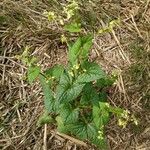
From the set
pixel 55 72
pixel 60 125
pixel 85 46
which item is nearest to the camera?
pixel 85 46

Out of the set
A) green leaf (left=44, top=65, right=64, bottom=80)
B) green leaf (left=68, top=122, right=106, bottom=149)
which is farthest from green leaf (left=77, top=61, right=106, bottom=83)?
green leaf (left=68, top=122, right=106, bottom=149)

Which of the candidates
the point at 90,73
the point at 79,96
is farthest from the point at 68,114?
the point at 90,73

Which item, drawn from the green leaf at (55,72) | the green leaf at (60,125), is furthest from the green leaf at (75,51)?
the green leaf at (60,125)

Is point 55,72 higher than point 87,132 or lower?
higher

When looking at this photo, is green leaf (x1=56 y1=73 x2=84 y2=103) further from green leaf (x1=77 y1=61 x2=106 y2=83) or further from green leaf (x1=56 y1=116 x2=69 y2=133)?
green leaf (x1=56 y1=116 x2=69 y2=133)

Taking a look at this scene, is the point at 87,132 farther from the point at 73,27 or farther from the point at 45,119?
the point at 73,27

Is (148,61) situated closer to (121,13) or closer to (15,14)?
(121,13)

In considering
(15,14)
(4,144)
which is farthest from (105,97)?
(15,14)

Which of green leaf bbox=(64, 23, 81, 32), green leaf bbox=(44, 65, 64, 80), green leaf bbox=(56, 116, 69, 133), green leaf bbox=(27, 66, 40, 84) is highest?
green leaf bbox=(64, 23, 81, 32)
